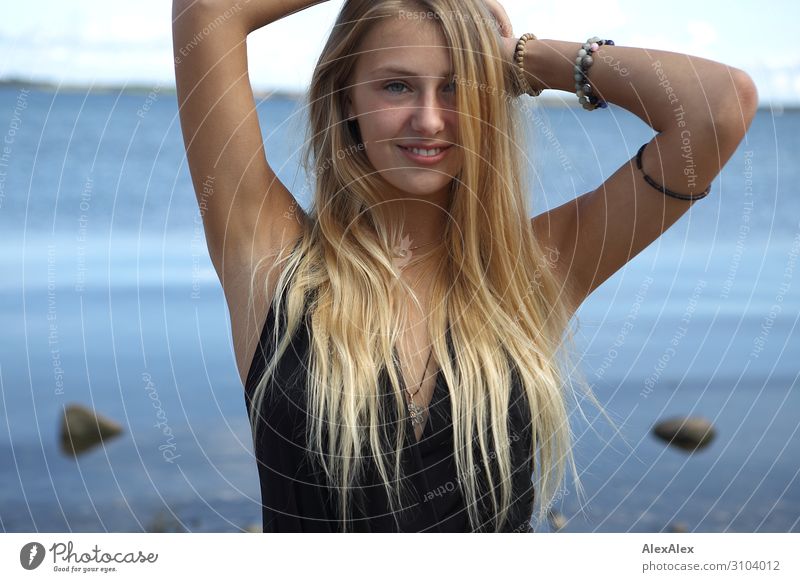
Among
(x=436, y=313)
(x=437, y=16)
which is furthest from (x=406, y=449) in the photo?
(x=437, y=16)

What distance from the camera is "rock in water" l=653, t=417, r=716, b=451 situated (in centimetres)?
184

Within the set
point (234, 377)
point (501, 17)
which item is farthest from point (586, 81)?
point (234, 377)

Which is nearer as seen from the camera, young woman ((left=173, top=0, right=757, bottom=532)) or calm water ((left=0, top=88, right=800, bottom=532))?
young woman ((left=173, top=0, right=757, bottom=532))

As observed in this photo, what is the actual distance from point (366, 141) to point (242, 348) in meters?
0.24

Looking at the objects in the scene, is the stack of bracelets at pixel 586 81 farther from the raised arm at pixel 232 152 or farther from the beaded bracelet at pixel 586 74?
the raised arm at pixel 232 152

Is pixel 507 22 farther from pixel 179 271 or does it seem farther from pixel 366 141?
pixel 179 271

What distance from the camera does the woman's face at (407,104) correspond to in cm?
84

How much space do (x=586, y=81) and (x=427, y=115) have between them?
18 cm

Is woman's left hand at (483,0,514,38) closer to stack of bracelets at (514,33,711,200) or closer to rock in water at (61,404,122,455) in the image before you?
stack of bracelets at (514,33,711,200)

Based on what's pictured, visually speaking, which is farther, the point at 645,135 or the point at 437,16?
the point at 645,135

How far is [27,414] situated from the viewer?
191cm

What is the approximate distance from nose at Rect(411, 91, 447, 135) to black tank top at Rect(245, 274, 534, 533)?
0.73 ft
